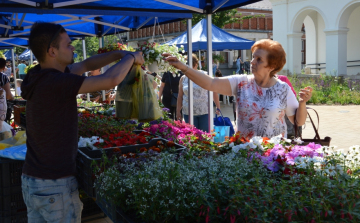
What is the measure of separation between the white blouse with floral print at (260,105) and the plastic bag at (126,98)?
0.98 m

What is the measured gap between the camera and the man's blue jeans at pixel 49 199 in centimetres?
225

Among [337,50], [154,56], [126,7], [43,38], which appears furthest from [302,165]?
[337,50]

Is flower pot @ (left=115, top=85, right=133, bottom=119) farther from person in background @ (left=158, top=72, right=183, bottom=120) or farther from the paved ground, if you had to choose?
the paved ground

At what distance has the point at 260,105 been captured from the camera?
3.35m

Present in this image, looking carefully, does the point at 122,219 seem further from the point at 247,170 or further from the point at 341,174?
the point at 341,174

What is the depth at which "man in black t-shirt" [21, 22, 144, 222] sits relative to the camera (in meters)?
2.17

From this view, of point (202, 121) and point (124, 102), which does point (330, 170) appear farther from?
point (202, 121)

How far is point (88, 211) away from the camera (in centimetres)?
409

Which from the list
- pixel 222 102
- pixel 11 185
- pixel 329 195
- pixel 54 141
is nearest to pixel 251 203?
pixel 329 195

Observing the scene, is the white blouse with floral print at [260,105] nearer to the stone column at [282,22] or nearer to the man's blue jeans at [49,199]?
the man's blue jeans at [49,199]

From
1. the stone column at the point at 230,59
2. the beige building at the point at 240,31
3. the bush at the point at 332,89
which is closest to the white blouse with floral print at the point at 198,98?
the bush at the point at 332,89

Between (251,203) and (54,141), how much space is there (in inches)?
47.7

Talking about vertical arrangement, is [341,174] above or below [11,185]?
above

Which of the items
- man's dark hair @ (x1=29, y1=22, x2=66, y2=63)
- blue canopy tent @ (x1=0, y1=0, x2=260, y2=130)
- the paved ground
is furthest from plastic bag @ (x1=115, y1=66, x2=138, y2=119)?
Answer: the paved ground
